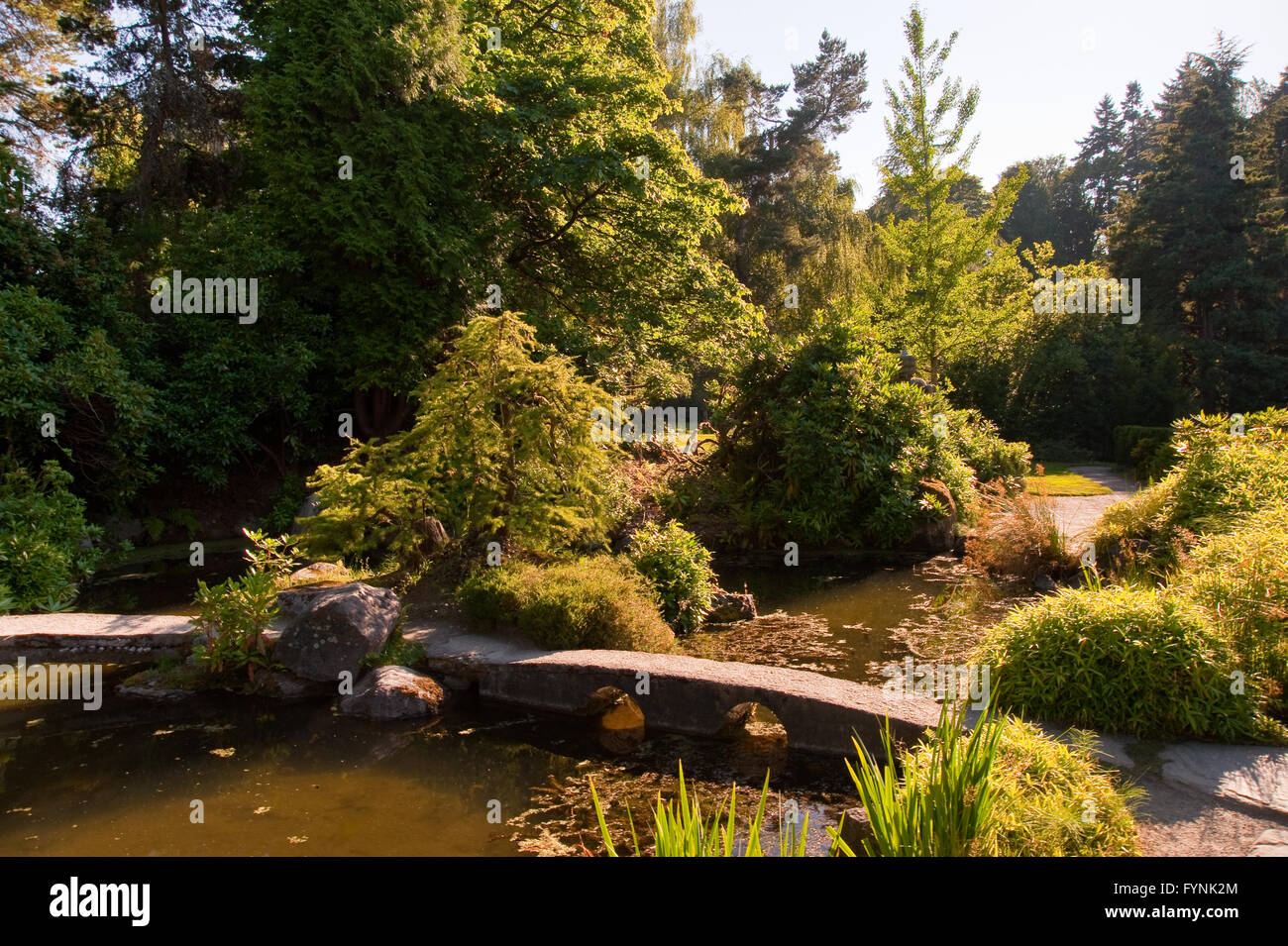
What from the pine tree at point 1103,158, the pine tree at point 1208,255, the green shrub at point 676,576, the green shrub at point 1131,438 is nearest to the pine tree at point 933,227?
the green shrub at point 1131,438

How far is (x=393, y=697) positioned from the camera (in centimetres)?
605

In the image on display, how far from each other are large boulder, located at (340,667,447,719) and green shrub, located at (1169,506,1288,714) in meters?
5.33

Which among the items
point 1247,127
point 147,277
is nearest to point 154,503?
point 147,277

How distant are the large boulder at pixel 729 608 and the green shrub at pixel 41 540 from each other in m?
6.91

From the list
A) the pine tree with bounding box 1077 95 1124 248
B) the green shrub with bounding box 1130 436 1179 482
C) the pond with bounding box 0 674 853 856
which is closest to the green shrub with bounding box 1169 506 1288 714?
the pond with bounding box 0 674 853 856

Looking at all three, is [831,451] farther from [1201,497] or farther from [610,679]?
[610,679]

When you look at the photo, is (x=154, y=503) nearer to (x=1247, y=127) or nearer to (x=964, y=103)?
(x=964, y=103)

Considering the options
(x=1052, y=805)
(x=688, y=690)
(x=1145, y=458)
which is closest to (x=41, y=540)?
(x=688, y=690)

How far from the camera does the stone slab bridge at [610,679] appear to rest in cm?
515

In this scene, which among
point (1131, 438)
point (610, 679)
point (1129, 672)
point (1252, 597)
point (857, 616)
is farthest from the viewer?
point (1131, 438)

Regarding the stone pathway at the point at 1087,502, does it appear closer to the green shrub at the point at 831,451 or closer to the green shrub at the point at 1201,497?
the green shrub at the point at 1201,497

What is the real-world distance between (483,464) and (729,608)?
3.01 metres

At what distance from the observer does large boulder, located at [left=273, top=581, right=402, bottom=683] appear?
21.4 ft
